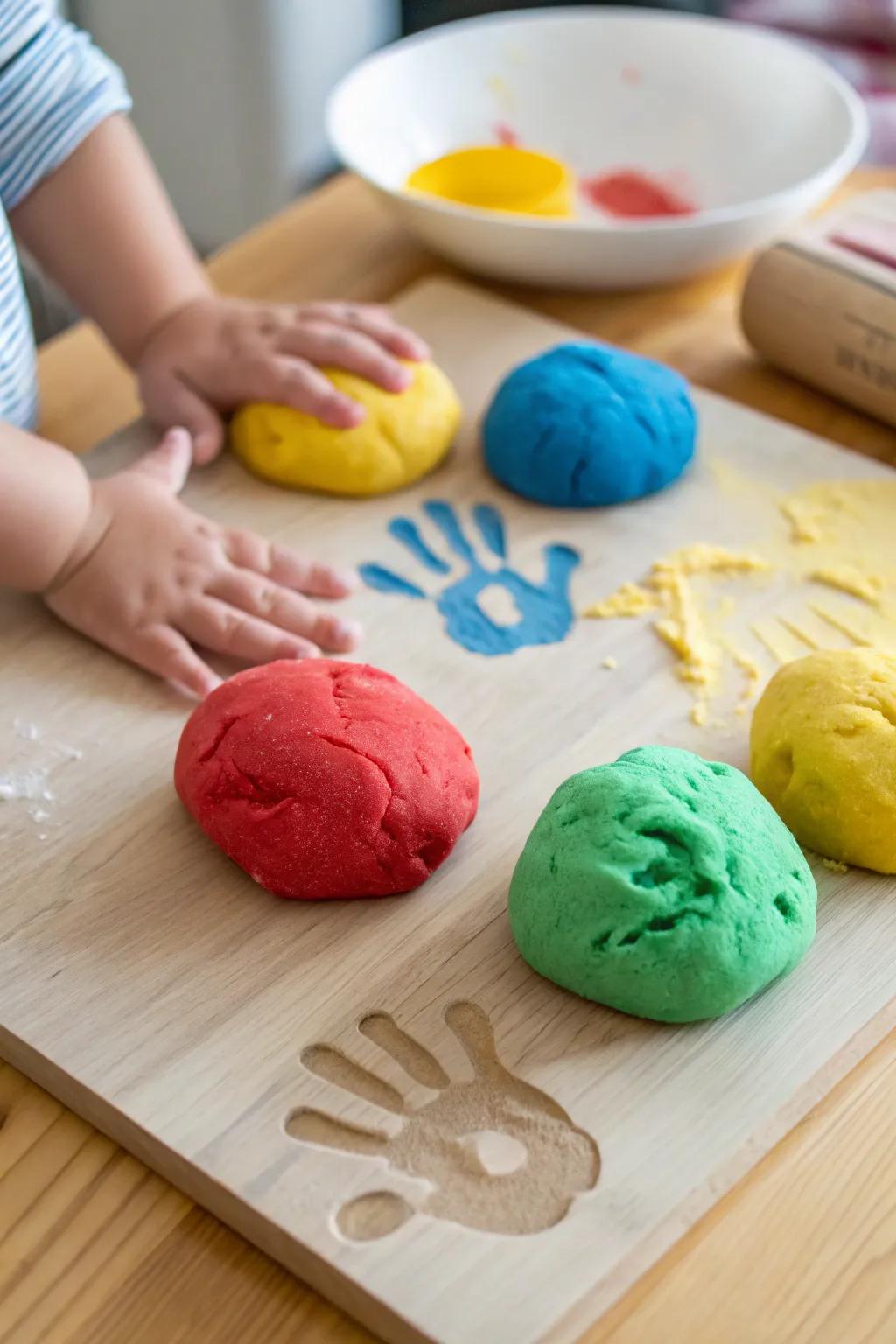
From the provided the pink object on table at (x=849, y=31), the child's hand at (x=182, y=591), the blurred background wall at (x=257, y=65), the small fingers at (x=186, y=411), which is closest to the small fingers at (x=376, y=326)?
the small fingers at (x=186, y=411)

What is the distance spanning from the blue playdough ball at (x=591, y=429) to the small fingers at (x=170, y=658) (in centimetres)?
31

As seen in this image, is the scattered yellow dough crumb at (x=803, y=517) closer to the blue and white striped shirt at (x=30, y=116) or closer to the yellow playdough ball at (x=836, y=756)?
the yellow playdough ball at (x=836, y=756)

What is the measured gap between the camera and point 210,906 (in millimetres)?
875

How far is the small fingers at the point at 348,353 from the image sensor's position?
1184 millimetres

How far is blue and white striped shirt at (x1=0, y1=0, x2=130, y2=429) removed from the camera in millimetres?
1144

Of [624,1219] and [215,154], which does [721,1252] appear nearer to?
[624,1219]

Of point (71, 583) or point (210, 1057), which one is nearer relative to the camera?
point (210, 1057)

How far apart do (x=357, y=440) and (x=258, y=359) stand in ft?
0.38

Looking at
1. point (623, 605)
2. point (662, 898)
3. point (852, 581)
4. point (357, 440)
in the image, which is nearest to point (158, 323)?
point (357, 440)

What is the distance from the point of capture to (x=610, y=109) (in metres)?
1.53

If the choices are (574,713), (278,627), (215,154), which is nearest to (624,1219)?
(574,713)

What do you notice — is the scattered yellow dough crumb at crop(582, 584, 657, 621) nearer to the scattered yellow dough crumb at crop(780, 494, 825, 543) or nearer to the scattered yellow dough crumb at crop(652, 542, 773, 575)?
the scattered yellow dough crumb at crop(652, 542, 773, 575)

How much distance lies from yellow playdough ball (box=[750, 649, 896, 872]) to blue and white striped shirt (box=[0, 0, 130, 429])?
621 millimetres

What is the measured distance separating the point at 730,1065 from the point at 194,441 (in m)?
0.67
